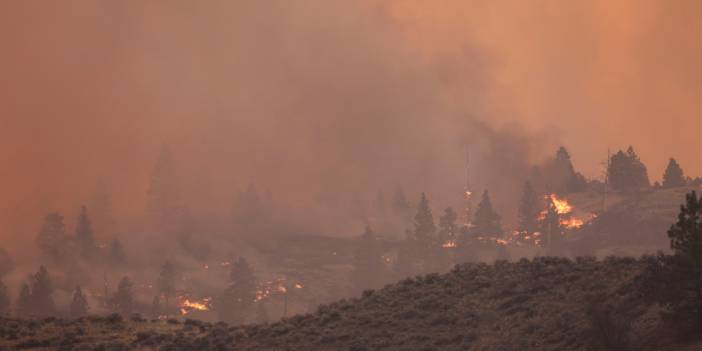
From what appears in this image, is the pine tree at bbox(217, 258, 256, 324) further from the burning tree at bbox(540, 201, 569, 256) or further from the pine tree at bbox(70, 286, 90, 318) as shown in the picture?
the burning tree at bbox(540, 201, 569, 256)

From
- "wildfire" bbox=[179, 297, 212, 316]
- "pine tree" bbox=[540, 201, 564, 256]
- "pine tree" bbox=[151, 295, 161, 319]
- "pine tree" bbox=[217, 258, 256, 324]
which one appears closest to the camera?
→ "pine tree" bbox=[151, 295, 161, 319]

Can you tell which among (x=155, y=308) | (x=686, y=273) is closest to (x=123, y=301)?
(x=155, y=308)

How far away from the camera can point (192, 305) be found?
18525 centimetres

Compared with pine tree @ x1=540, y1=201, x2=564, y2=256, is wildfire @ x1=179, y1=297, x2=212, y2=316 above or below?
below

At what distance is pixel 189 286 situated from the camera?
19912 cm

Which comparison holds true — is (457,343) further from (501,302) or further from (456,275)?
(456,275)

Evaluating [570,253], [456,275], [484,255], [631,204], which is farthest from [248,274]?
[456,275]

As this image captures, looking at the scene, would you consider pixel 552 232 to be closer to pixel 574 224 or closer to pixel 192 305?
pixel 574 224

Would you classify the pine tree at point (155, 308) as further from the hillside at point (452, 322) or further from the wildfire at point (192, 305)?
the hillside at point (452, 322)

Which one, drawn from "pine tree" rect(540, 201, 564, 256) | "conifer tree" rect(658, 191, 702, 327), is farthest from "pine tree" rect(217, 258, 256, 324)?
"conifer tree" rect(658, 191, 702, 327)

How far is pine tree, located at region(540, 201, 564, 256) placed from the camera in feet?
612

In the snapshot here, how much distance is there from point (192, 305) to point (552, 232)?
88.4 metres

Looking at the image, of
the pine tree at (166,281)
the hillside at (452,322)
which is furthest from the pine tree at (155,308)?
the hillside at (452,322)

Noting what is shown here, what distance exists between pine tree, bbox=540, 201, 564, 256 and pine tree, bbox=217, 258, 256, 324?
71.2m
